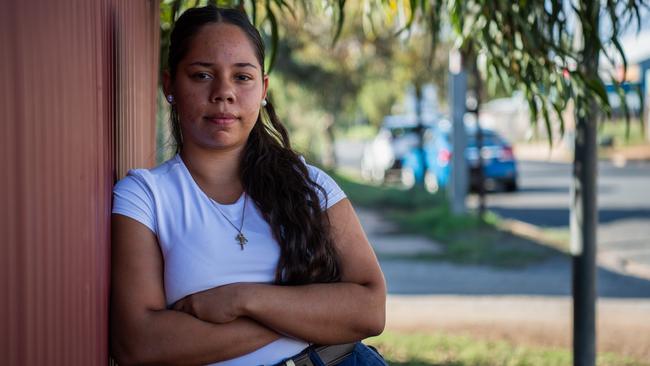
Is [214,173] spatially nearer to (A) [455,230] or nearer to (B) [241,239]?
(B) [241,239]

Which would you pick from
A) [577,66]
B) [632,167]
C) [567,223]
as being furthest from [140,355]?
[632,167]

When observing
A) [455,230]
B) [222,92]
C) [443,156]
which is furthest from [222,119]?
[443,156]

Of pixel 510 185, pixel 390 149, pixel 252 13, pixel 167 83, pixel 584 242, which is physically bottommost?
pixel 510 185

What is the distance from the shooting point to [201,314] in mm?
2125

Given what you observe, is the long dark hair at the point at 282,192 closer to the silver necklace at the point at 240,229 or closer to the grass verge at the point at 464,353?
the silver necklace at the point at 240,229

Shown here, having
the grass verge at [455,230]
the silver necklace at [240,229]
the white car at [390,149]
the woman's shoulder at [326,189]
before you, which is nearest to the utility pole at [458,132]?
the grass verge at [455,230]

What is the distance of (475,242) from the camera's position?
12266 millimetres

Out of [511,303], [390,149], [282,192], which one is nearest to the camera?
[282,192]

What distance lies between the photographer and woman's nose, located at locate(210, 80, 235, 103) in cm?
226

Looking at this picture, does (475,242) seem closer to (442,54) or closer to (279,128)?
(442,54)

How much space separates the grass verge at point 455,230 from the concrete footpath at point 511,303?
0.39 m

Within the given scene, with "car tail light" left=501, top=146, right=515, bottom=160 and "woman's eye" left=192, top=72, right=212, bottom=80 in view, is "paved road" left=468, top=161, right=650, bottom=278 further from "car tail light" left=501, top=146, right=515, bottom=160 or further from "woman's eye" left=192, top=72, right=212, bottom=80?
"woman's eye" left=192, top=72, right=212, bottom=80

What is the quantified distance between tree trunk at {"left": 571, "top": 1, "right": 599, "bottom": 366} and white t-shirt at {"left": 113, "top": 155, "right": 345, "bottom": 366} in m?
3.08

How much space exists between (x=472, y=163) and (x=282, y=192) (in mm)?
17725
